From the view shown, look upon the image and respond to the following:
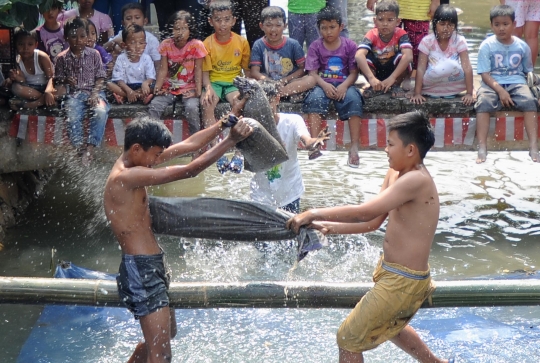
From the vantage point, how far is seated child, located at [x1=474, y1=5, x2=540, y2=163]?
276 inches

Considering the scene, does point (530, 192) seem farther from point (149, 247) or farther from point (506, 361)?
point (149, 247)

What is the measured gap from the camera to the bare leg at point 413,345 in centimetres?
423

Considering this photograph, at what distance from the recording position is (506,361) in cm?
473

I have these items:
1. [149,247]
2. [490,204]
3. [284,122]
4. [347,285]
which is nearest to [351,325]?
[347,285]

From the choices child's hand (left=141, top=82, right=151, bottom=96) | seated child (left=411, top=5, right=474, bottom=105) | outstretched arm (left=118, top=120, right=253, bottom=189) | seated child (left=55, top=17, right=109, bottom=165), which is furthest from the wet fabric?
seated child (left=411, top=5, right=474, bottom=105)

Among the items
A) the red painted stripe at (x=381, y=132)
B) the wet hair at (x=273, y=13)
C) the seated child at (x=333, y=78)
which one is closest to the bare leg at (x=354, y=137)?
the seated child at (x=333, y=78)

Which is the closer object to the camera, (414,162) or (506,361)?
(414,162)

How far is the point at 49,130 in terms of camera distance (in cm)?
725

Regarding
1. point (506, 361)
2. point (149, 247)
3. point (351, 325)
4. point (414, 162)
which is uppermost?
point (414, 162)

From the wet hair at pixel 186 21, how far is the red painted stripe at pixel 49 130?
1.36 m

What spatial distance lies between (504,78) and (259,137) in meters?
Answer: 3.84

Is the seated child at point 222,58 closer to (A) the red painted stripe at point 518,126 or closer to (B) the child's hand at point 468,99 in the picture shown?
(B) the child's hand at point 468,99

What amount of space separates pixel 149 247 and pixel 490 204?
4704 millimetres

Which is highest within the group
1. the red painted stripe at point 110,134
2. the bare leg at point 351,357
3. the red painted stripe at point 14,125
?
the red painted stripe at point 14,125
